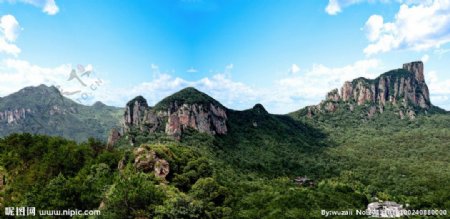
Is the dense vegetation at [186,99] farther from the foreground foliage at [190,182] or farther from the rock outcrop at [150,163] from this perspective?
the rock outcrop at [150,163]

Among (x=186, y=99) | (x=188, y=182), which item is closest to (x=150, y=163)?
(x=188, y=182)

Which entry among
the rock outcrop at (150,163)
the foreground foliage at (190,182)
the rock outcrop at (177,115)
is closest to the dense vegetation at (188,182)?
the foreground foliage at (190,182)

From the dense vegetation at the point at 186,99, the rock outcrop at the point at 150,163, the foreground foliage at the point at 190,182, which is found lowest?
the foreground foliage at the point at 190,182

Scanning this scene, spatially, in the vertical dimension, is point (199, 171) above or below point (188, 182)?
above

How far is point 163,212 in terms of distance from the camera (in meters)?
45.3

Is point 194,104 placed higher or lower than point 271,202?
higher

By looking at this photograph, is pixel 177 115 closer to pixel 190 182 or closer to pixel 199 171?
pixel 199 171

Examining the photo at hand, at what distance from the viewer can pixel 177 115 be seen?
16700 centimetres

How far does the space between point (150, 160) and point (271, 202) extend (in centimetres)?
2199

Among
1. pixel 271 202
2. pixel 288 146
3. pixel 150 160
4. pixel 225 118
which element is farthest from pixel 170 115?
pixel 271 202

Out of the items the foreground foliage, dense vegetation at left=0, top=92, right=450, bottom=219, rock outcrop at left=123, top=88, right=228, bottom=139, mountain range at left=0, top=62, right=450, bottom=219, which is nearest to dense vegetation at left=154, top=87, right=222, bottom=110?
rock outcrop at left=123, top=88, right=228, bottom=139

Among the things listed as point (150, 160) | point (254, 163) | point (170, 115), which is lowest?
point (254, 163)

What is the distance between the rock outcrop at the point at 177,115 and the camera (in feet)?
537

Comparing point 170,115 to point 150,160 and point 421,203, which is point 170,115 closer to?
point 150,160
